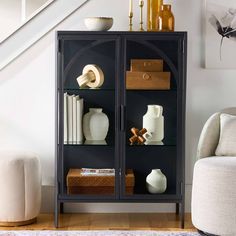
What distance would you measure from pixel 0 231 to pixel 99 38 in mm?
1412

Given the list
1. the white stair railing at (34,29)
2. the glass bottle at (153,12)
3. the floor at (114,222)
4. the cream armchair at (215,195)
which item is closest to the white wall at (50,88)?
the white stair railing at (34,29)

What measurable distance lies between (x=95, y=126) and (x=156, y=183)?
0.57 metres

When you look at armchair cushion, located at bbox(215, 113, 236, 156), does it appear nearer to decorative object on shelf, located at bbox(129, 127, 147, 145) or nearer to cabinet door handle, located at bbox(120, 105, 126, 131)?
decorative object on shelf, located at bbox(129, 127, 147, 145)

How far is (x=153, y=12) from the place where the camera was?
464 centimetres

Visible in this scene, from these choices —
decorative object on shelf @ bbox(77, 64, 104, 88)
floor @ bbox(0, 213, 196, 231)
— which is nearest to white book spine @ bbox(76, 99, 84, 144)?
decorative object on shelf @ bbox(77, 64, 104, 88)

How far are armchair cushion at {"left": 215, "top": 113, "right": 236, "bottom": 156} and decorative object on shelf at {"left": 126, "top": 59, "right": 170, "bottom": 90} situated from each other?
1.52 ft

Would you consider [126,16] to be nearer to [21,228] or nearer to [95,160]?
[95,160]

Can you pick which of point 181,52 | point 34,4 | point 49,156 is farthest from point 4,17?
point 181,52

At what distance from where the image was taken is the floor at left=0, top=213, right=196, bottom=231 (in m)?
4.51

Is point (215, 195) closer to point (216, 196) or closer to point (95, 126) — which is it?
point (216, 196)

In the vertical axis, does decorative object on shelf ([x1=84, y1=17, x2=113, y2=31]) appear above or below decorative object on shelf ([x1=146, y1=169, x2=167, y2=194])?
above

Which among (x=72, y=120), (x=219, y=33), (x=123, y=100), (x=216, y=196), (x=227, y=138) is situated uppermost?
(x=219, y=33)

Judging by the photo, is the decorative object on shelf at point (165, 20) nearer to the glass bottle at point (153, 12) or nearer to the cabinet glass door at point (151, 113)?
the glass bottle at point (153, 12)

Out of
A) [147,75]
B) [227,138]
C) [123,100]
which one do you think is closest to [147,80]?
[147,75]
